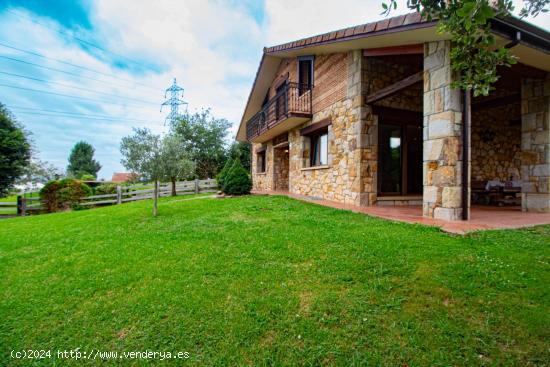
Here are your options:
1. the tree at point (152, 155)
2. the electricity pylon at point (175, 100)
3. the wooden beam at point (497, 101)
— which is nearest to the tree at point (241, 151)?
the electricity pylon at point (175, 100)

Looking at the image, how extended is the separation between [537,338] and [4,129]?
74.8 ft

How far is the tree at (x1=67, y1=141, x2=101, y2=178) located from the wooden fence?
35.8 m

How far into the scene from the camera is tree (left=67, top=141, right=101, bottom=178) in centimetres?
4491

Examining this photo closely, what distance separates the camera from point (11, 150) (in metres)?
14.9

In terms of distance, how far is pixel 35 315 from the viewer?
2879 millimetres

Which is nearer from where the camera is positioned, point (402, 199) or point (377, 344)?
point (377, 344)

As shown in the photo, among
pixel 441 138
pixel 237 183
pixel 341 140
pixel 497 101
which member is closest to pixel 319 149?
pixel 341 140

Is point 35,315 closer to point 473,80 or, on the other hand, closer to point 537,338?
point 537,338

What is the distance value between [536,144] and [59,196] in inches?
803

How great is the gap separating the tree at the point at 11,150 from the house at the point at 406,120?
49.4ft

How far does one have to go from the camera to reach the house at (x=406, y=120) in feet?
17.6

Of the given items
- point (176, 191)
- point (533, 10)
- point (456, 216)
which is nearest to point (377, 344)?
point (533, 10)

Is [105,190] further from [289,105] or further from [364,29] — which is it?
[364,29]

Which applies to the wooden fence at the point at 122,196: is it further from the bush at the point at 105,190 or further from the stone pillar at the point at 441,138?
the stone pillar at the point at 441,138
